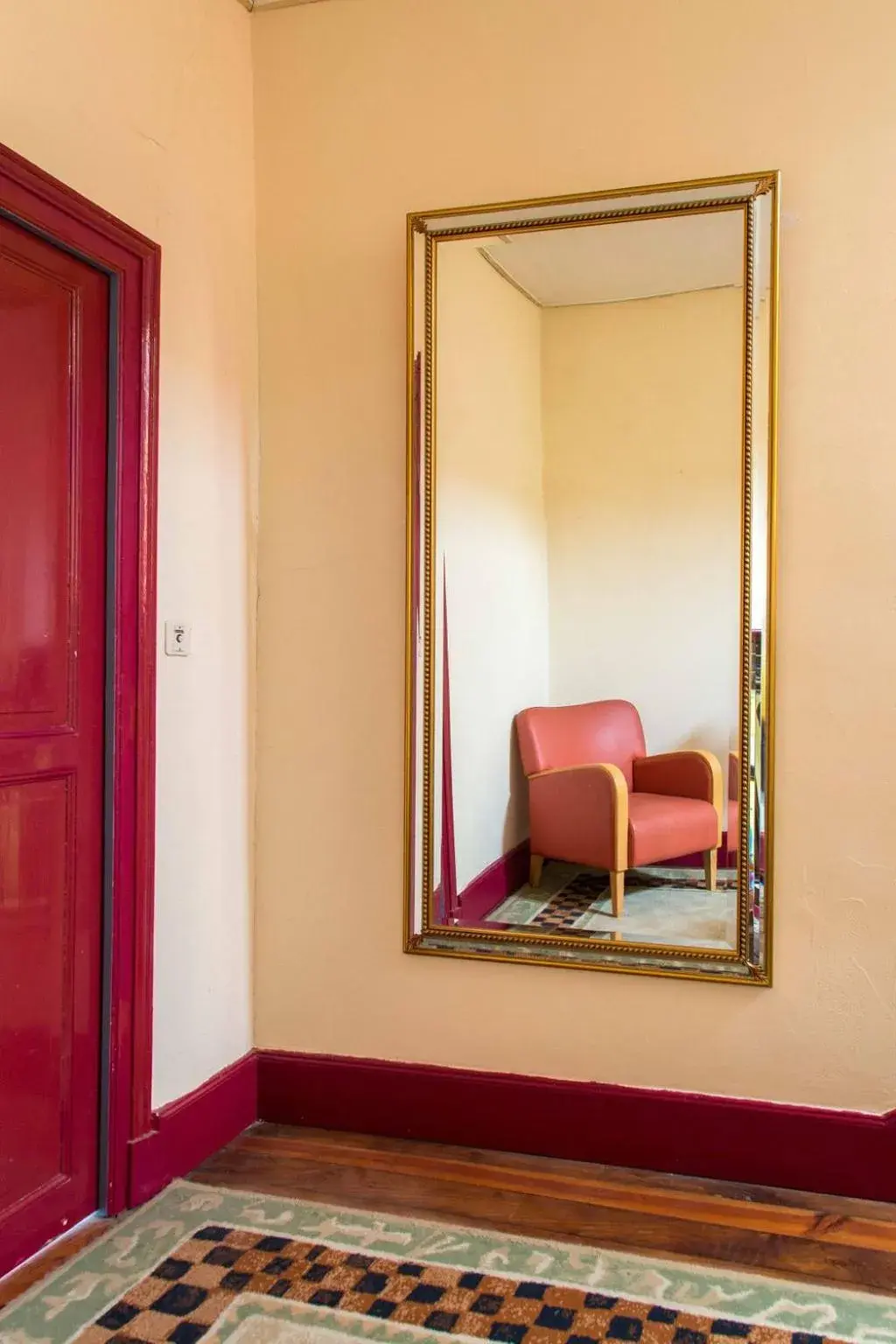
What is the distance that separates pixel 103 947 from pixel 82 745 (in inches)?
17.1

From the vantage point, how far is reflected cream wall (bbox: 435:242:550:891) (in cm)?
254

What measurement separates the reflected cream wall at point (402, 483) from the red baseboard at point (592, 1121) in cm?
4

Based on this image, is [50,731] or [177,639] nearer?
[50,731]

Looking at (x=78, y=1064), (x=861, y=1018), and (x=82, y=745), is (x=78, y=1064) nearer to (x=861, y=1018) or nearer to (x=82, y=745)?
(x=82, y=745)

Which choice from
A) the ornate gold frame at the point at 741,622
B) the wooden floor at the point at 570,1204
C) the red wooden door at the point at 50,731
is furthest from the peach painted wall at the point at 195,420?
the ornate gold frame at the point at 741,622

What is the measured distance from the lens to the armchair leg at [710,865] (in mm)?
2398

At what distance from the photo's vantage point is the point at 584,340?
2.49 metres

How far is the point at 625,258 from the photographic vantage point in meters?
2.47

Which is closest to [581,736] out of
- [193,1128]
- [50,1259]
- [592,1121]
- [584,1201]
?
[592,1121]

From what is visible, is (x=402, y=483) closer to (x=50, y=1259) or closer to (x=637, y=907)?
(x=637, y=907)

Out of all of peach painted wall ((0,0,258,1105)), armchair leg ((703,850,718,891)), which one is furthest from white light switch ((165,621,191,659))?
armchair leg ((703,850,718,891))

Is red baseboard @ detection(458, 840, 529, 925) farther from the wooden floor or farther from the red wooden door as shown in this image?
the red wooden door

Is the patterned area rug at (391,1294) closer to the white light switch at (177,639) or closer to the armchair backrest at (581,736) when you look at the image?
the armchair backrest at (581,736)

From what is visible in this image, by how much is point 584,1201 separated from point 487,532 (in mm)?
1538
